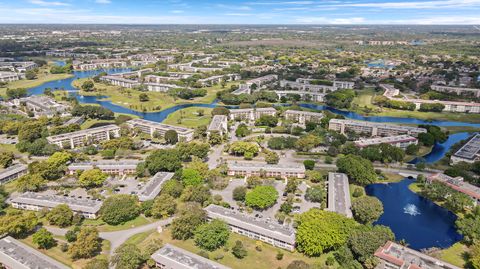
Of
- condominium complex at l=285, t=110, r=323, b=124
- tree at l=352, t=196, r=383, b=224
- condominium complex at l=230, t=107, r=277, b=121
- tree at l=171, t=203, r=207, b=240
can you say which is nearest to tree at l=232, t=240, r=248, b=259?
tree at l=171, t=203, r=207, b=240

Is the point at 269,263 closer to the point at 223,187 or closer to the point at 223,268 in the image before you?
the point at 223,268

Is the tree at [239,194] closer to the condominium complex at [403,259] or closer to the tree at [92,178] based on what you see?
the condominium complex at [403,259]

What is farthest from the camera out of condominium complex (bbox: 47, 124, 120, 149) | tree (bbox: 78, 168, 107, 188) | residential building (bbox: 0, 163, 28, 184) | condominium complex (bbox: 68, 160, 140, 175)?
condominium complex (bbox: 47, 124, 120, 149)

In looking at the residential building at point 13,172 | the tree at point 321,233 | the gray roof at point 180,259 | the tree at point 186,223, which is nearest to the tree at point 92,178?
the residential building at point 13,172

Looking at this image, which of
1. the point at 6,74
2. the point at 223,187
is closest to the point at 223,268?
the point at 223,187

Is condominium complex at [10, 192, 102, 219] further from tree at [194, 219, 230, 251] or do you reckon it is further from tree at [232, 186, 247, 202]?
tree at [232, 186, 247, 202]

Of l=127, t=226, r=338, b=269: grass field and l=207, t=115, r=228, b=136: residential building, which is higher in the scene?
l=207, t=115, r=228, b=136: residential building

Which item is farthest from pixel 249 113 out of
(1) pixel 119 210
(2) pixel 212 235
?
(2) pixel 212 235
